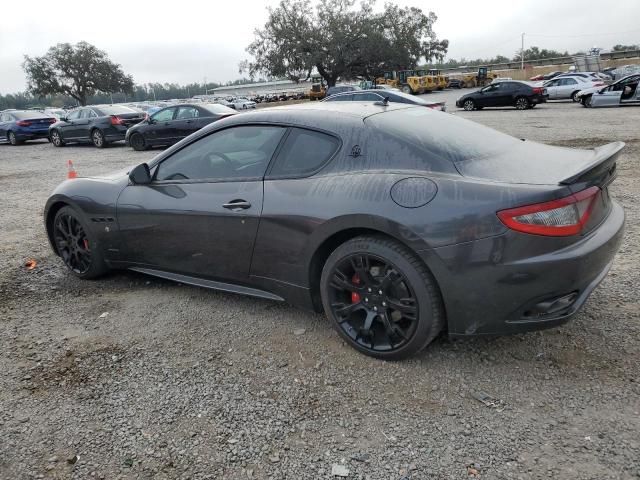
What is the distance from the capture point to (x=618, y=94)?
20062 millimetres

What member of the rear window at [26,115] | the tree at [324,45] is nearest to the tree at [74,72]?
the tree at [324,45]

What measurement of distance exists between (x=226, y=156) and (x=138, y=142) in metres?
12.9

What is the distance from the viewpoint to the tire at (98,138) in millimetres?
17016

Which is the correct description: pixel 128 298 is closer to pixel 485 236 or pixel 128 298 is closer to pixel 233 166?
pixel 233 166

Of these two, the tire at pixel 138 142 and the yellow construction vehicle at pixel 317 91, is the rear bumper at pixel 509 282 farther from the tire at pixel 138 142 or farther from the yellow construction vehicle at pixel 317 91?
the yellow construction vehicle at pixel 317 91

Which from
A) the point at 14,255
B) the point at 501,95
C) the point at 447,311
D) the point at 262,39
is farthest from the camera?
the point at 262,39

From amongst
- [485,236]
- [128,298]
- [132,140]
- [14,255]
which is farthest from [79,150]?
[485,236]

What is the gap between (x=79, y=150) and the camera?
1717 cm

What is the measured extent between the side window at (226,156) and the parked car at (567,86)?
89.3 feet

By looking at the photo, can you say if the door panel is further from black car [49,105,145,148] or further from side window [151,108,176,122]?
black car [49,105,145,148]

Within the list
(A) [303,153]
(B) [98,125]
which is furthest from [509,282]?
(B) [98,125]

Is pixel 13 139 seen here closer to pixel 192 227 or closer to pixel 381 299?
pixel 192 227

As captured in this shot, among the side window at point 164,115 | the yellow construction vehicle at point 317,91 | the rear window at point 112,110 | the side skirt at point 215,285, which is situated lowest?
the side skirt at point 215,285

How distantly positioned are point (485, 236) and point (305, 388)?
49.7 inches
